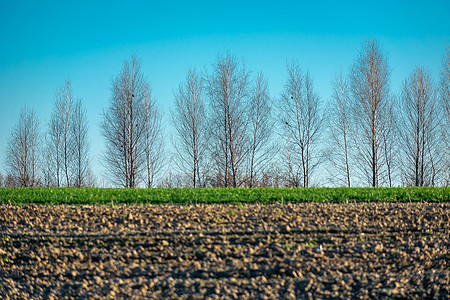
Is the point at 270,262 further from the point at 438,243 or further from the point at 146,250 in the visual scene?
the point at 438,243

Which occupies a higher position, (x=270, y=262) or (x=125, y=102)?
(x=125, y=102)

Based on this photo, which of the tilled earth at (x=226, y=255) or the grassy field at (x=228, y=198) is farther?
the grassy field at (x=228, y=198)

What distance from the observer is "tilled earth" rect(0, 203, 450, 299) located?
4.51 meters

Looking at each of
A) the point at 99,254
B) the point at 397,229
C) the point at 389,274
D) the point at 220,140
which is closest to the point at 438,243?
the point at 397,229

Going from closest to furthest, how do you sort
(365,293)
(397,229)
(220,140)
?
(365,293)
(397,229)
(220,140)

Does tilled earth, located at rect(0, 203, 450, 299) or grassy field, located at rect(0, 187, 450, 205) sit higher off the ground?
grassy field, located at rect(0, 187, 450, 205)

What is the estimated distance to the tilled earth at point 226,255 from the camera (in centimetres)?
451

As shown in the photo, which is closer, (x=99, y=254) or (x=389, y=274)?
(x=389, y=274)

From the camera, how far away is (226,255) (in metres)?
4.96

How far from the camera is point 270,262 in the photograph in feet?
15.8

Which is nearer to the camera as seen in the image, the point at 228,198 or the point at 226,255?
the point at 226,255

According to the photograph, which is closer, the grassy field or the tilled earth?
the tilled earth

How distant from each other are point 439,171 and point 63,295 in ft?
67.5

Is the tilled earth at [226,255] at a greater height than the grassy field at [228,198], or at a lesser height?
lesser
